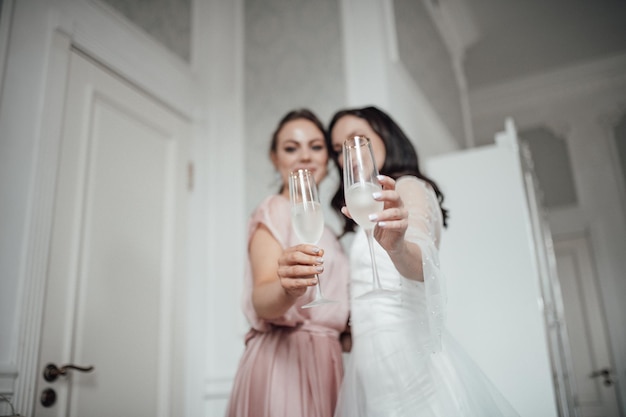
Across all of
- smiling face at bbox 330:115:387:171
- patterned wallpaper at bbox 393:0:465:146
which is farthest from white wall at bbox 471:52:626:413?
smiling face at bbox 330:115:387:171

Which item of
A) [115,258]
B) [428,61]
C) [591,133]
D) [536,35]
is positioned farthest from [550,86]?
[115,258]

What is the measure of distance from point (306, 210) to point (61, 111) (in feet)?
3.86

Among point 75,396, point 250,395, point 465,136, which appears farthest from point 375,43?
point 465,136

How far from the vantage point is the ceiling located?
4.04 meters

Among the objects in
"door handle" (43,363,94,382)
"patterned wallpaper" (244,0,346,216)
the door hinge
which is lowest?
"door handle" (43,363,94,382)

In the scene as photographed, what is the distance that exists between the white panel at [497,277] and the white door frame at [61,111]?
3.25 feet

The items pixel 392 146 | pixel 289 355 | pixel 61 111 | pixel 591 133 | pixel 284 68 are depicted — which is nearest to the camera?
pixel 289 355

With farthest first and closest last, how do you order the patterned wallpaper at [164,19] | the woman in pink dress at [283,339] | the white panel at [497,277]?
the patterned wallpaper at [164,19], the white panel at [497,277], the woman in pink dress at [283,339]

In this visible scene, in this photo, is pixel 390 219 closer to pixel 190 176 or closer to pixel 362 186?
pixel 362 186

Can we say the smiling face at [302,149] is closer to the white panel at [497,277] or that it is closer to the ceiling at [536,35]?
the white panel at [497,277]

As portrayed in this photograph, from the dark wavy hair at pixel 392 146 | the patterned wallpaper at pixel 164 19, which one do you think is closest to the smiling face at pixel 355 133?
the dark wavy hair at pixel 392 146

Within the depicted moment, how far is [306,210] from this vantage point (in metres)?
1.04

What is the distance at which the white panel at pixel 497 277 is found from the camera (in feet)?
6.38

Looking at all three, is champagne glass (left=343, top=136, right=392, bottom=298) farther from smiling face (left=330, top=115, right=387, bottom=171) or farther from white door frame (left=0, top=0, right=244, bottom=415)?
white door frame (left=0, top=0, right=244, bottom=415)
